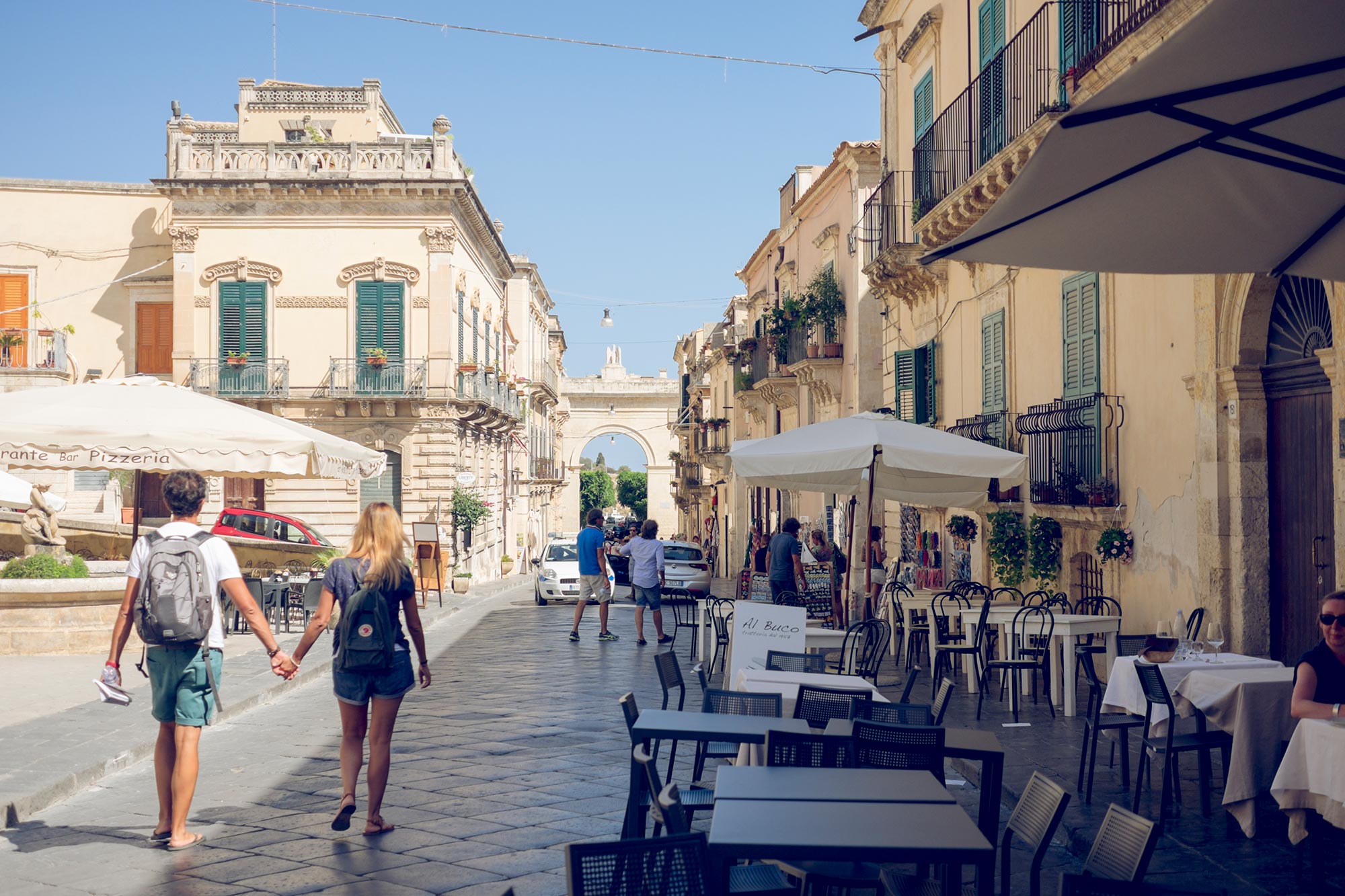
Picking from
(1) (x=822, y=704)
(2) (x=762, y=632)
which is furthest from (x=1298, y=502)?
(1) (x=822, y=704)

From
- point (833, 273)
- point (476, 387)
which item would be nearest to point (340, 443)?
point (833, 273)

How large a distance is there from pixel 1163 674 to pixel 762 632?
9.21ft

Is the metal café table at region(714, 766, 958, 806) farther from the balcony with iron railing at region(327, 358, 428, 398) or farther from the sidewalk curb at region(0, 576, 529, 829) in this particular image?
the balcony with iron railing at region(327, 358, 428, 398)

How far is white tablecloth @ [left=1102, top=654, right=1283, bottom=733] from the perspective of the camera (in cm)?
665

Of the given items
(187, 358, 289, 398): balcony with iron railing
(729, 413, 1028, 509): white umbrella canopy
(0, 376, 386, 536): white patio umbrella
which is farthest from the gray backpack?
(187, 358, 289, 398): balcony with iron railing

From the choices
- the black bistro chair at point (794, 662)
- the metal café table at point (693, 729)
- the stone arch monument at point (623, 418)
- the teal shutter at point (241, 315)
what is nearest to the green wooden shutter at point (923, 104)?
the black bistro chair at point (794, 662)

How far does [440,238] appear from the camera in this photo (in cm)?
2895

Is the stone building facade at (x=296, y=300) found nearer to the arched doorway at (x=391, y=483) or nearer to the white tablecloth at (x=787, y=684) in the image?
the arched doorway at (x=391, y=483)

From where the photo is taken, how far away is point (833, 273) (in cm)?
2544

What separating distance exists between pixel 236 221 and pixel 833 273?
1395 centimetres

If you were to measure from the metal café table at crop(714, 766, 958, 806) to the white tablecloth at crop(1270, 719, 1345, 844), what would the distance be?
63.6 inches

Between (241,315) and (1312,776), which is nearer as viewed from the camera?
(1312,776)

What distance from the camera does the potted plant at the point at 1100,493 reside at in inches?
420

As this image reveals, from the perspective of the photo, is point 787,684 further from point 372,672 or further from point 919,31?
point 919,31
